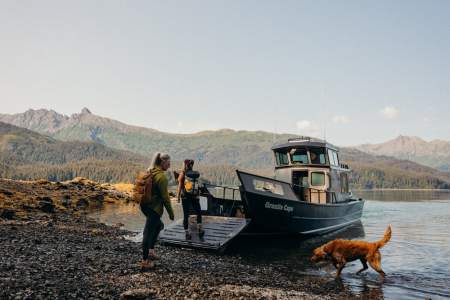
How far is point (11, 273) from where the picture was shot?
383 inches

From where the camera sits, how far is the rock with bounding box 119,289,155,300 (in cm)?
874

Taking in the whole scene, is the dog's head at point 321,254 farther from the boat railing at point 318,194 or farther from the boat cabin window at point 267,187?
the boat railing at point 318,194

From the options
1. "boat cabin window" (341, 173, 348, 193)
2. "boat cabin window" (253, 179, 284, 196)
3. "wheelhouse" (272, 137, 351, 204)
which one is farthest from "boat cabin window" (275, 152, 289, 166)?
"boat cabin window" (253, 179, 284, 196)

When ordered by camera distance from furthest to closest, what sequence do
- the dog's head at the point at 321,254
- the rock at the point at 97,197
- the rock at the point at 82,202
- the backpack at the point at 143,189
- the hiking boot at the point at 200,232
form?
the rock at the point at 97,197 < the rock at the point at 82,202 < the hiking boot at the point at 200,232 < the dog's head at the point at 321,254 < the backpack at the point at 143,189

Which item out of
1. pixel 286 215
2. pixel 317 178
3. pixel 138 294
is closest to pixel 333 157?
pixel 317 178

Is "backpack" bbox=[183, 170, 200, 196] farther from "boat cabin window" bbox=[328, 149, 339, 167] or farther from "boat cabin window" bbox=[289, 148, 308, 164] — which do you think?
"boat cabin window" bbox=[328, 149, 339, 167]

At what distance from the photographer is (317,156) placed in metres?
27.0

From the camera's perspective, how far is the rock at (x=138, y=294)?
874cm

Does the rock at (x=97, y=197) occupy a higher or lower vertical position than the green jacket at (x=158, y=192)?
lower

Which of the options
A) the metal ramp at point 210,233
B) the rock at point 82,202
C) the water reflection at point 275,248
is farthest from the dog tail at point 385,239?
the rock at point 82,202

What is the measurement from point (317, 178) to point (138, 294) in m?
19.9

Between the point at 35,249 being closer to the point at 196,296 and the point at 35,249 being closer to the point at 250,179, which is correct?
the point at 196,296

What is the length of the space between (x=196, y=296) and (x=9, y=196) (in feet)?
105

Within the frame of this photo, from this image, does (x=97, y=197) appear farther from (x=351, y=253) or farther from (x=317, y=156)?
(x=351, y=253)
